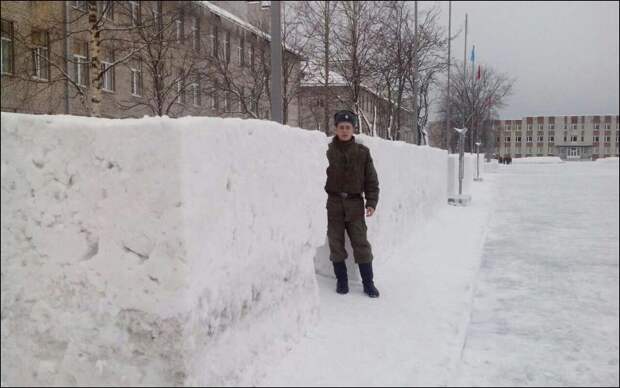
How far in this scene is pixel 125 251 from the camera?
2686 mm

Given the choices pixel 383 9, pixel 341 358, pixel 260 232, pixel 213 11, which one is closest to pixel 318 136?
pixel 260 232

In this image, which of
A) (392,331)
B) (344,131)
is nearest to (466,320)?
(392,331)

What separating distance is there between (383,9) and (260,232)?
449 inches

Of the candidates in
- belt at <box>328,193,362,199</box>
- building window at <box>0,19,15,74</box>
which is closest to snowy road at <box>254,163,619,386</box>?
belt at <box>328,193,362,199</box>

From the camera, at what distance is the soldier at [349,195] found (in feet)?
16.8

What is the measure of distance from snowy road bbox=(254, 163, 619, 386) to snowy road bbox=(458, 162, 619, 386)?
0.04 ft

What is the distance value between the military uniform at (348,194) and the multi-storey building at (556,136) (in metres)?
88.2

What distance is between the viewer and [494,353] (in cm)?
412

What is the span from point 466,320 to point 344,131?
2.01 metres

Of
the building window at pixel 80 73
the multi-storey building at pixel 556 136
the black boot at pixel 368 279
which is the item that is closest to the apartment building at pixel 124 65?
the building window at pixel 80 73

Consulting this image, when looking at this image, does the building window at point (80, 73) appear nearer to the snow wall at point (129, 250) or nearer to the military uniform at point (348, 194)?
the military uniform at point (348, 194)

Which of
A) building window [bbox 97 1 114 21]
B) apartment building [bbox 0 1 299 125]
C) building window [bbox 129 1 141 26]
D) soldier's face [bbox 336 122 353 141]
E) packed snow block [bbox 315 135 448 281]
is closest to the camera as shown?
soldier's face [bbox 336 122 353 141]

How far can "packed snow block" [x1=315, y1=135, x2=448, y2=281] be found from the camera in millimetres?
6171

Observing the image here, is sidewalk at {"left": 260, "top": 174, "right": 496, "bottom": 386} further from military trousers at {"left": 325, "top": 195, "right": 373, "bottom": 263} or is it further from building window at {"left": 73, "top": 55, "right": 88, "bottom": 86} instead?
building window at {"left": 73, "top": 55, "right": 88, "bottom": 86}
